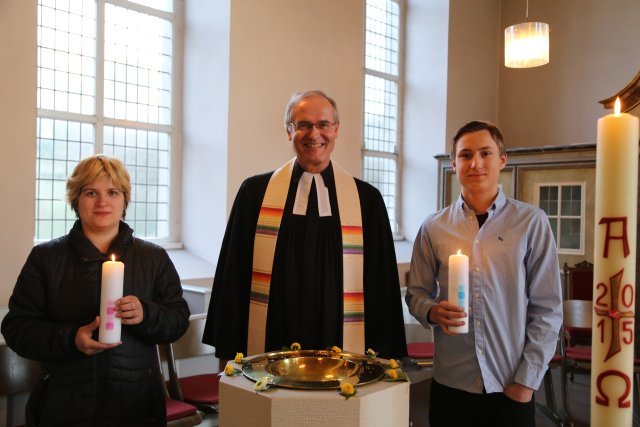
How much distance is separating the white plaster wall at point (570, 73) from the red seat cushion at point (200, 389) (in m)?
6.15

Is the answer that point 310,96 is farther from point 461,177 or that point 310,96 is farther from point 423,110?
point 423,110

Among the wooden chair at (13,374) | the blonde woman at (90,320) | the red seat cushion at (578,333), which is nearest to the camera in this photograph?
the blonde woman at (90,320)

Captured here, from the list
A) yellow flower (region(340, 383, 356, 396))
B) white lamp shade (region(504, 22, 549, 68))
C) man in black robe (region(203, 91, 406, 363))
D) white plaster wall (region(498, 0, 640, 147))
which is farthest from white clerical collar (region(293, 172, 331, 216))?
white plaster wall (region(498, 0, 640, 147))

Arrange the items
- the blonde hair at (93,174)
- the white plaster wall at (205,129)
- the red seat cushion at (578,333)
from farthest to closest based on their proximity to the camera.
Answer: the red seat cushion at (578,333) → the white plaster wall at (205,129) → the blonde hair at (93,174)

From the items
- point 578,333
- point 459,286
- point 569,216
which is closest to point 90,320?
point 459,286

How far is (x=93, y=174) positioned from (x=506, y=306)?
1.42 meters

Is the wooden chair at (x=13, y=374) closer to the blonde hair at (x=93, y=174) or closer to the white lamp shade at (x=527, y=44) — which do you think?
the blonde hair at (x=93, y=174)

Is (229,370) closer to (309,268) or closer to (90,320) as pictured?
(90,320)

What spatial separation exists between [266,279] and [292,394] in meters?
1.15

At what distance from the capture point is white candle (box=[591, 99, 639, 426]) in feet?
2.28

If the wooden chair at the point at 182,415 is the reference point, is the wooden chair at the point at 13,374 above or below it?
above

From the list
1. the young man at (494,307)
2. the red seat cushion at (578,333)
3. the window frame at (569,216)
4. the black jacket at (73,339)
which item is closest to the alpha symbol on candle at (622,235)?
the young man at (494,307)

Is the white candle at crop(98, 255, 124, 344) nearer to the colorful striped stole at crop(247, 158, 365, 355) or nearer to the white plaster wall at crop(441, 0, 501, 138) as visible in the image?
the colorful striped stole at crop(247, 158, 365, 355)

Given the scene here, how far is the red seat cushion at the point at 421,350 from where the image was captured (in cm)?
470
